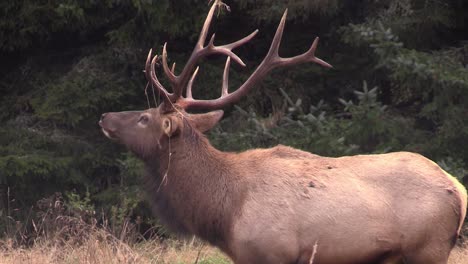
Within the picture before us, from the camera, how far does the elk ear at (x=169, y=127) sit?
7527 mm

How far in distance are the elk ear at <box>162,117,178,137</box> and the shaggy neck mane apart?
2.9 inches

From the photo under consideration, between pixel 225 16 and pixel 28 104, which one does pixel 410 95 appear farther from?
pixel 28 104

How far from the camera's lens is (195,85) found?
14.1 m

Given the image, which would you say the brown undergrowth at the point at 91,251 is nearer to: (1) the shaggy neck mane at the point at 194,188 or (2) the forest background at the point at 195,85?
(1) the shaggy neck mane at the point at 194,188

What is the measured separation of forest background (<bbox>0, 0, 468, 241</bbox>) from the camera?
12.5m

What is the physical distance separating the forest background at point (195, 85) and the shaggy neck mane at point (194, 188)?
480cm

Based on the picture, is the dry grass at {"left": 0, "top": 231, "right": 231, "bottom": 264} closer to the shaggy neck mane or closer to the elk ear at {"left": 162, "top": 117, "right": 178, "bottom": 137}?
the shaggy neck mane

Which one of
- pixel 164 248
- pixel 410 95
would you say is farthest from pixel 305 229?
pixel 410 95

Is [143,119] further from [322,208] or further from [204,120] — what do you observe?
[322,208]

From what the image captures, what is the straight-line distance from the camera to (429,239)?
6707mm

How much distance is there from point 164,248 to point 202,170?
2.83m

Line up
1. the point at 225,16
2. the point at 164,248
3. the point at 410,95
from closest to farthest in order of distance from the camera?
the point at 164,248 → the point at 410,95 → the point at 225,16

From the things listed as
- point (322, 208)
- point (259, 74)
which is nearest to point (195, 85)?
point (259, 74)

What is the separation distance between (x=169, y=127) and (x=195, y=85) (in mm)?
6614
